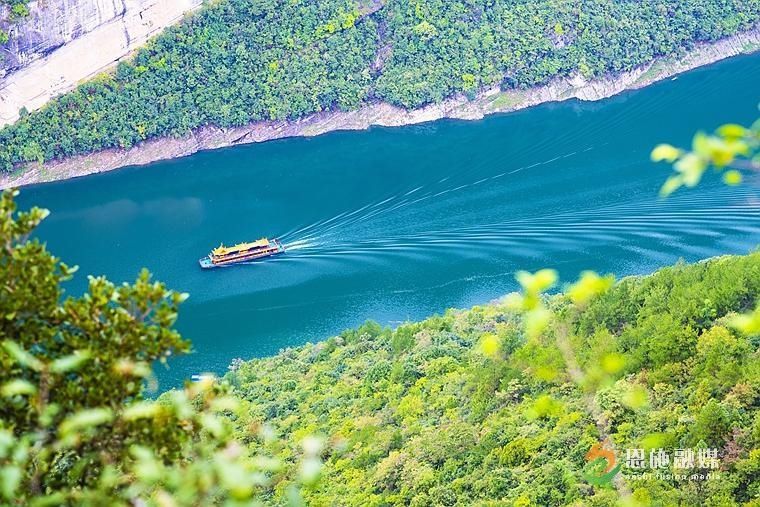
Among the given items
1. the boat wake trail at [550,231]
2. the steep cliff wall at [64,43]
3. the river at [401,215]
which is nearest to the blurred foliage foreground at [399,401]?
the river at [401,215]

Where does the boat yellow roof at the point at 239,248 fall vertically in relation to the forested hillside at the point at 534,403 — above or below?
above

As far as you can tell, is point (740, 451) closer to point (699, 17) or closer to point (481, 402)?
point (481, 402)

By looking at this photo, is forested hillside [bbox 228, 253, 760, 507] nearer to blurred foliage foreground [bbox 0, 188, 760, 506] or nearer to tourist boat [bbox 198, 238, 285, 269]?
blurred foliage foreground [bbox 0, 188, 760, 506]

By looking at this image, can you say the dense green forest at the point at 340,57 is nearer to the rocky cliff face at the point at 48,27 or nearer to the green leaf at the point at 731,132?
the rocky cliff face at the point at 48,27

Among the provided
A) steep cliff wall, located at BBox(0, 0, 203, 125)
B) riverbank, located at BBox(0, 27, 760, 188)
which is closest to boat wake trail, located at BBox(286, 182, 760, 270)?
riverbank, located at BBox(0, 27, 760, 188)

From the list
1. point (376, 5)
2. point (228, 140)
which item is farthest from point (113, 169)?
point (376, 5)
